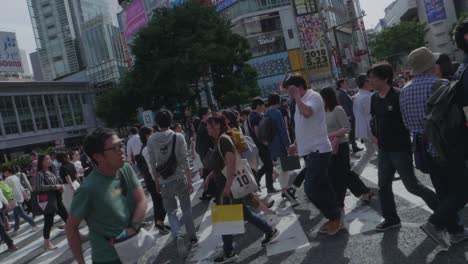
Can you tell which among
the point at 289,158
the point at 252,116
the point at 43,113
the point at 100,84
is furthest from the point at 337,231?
the point at 100,84

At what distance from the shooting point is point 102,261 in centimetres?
299

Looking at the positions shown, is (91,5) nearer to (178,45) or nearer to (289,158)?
(178,45)

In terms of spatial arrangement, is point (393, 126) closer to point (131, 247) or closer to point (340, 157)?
point (340, 157)

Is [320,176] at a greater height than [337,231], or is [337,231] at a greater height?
[320,176]

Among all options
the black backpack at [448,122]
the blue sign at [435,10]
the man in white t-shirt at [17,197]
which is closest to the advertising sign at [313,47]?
the blue sign at [435,10]

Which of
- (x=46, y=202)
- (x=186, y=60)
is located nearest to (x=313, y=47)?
(x=186, y=60)

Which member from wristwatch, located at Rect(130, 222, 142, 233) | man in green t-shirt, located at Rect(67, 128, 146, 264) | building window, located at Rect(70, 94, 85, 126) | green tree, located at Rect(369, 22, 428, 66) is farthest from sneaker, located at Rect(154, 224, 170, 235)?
green tree, located at Rect(369, 22, 428, 66)

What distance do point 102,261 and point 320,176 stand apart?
2788 millimetres

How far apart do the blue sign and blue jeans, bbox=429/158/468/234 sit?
Answer: 280 feet

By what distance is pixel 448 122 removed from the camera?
348 centimetres

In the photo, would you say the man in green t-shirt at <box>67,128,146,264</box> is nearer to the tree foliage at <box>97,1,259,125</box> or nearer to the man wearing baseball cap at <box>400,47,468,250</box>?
the man wearing baseball cap at <box>400,47,468,250</box>

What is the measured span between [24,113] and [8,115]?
2606 millimetres

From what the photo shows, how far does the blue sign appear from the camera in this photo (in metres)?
80.6

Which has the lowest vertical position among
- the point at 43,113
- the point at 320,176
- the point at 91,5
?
the point at 320,176
